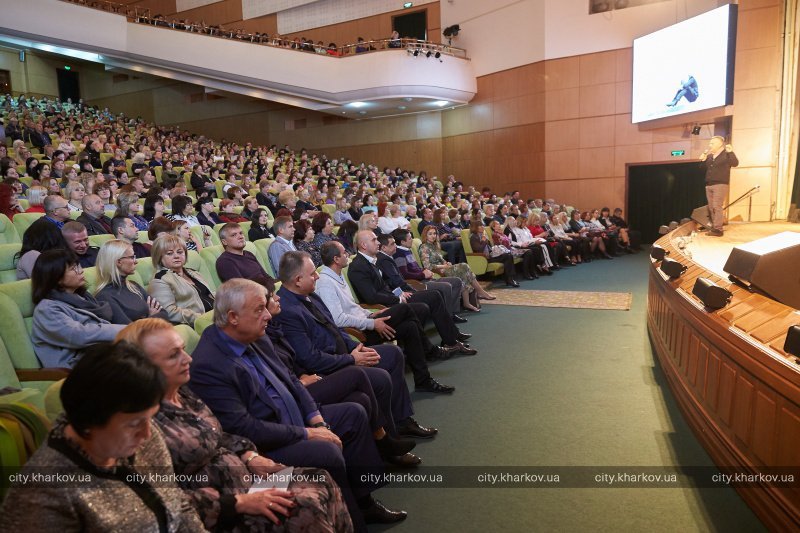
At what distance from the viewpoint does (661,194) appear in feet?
33.7

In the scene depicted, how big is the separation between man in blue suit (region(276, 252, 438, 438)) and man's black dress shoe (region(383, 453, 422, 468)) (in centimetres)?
25

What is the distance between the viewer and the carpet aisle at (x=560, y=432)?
1868 mm

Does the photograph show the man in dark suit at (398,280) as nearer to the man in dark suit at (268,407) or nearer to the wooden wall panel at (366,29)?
the man in dark suit at (268,407)

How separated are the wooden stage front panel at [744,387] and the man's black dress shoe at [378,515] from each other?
1.25 meters

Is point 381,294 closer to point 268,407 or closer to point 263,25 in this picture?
point 268,407

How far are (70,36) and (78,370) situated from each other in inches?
549

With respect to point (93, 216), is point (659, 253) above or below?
below

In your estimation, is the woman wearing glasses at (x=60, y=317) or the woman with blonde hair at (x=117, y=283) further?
the woman with blonde hair at (x=117, y=283)

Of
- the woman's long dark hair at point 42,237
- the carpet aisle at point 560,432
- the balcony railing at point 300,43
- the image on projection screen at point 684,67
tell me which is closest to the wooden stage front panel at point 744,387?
the carpet aisle at point 560,432

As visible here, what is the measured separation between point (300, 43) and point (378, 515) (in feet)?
40.2

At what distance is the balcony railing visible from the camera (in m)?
11.5

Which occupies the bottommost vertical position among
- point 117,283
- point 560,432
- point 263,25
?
point 560,432

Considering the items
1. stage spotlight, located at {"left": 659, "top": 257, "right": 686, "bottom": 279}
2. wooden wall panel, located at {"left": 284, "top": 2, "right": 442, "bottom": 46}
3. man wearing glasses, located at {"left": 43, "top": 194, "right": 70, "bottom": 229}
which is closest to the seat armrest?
man wearing glasses, located at {"left": 43, "top": 194, "right": 70, "bottom": 229}

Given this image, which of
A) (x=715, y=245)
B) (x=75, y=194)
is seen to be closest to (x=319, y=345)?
(x=75, y=194)
